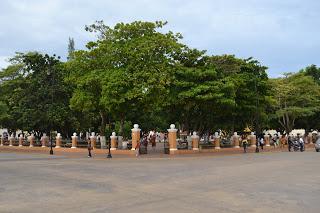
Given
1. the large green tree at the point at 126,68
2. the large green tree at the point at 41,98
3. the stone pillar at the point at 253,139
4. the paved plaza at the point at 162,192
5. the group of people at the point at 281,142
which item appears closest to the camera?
the paved plaza at the point at 162,192

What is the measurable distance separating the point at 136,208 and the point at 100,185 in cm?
457

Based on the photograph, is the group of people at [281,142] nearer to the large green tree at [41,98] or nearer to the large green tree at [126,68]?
the large green tree at [126,68]

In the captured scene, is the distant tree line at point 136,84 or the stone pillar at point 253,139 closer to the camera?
the distant tree line at point 136,84

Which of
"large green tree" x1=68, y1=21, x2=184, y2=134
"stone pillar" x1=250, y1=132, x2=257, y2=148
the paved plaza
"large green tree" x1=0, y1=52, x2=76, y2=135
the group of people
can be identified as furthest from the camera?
"stone pillar" x1=250, y1=132, x2=257, y2=148

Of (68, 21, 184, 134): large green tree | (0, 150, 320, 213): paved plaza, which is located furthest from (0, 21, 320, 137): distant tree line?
(0, 150, 320, 213): paved plaza

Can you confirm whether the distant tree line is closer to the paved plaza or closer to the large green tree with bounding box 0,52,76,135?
the large green tree with bounding box 0,52,76,135

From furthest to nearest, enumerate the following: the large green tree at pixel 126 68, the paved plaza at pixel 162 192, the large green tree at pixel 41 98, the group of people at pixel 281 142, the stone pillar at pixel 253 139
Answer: the stone pillar at pixel 253 139 → the large green tree at pixel 41 98 → the group of people at pixel 281 142 → the large green tree at pixel 126 68 → the paved plaza at pixel 162 192

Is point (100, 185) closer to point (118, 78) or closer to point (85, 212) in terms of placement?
point (85, 212)

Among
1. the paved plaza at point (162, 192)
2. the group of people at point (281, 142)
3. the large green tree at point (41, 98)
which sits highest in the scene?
the large green tree at point (41, 98)

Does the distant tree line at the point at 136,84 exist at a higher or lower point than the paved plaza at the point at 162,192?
higher

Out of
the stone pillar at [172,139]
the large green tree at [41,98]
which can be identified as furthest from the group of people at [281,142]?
the large green tree at [41,98]

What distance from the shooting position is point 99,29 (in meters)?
40.6

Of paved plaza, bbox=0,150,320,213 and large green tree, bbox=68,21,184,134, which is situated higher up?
large green tree, bbox=68,21,184,134

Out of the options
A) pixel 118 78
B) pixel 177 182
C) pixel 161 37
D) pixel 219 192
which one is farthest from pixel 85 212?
pixel 161 37
